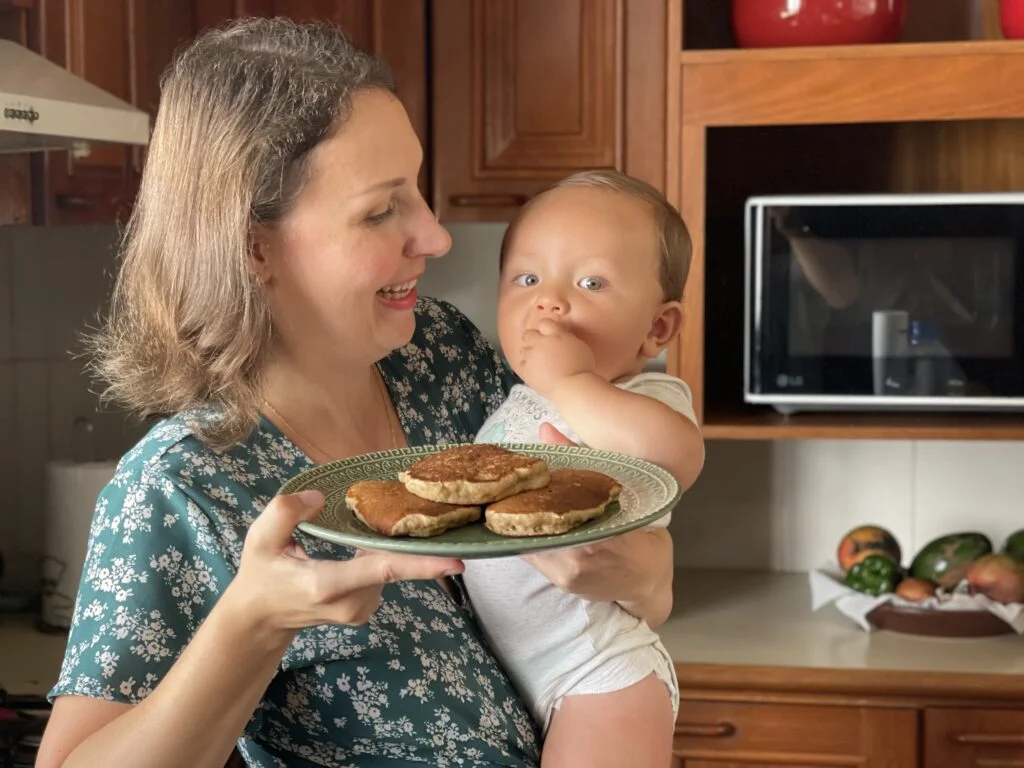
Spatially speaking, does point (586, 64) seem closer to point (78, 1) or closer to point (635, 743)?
point (78, 1)

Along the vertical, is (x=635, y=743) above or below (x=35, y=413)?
below

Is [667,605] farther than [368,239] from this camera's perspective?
Yes

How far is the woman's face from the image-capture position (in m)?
1.12

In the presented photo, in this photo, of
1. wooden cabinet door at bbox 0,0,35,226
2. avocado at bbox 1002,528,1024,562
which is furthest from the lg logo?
avocado at bbox 1002,528,1024,562

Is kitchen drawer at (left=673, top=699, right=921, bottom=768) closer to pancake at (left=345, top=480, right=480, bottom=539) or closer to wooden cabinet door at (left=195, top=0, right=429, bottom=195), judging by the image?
wooden cabinet door at (left=195, top=0, right=429, bottom=195)

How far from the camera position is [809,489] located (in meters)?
2.43

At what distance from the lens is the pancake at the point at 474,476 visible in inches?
35.1

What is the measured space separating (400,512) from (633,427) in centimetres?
31

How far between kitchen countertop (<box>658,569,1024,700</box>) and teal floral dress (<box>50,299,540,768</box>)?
0.79 meters

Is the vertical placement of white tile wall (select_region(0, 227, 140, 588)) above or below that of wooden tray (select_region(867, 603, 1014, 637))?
above

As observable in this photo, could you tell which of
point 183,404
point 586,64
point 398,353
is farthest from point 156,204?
point 586,64

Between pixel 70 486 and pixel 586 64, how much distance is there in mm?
1112

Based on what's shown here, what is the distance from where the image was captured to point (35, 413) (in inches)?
94.0

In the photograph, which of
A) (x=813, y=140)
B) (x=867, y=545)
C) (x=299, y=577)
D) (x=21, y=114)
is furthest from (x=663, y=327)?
(x=813, y=140)
